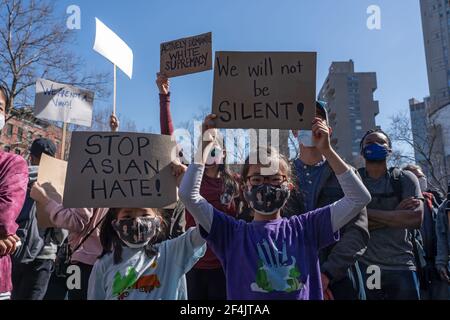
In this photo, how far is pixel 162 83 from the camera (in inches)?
155

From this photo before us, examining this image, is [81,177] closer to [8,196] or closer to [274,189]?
[8,196]

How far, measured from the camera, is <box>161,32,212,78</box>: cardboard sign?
407 cm

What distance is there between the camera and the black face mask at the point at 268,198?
2.51 metres

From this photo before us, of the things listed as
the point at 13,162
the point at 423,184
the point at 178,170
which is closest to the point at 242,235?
the point at 178,170

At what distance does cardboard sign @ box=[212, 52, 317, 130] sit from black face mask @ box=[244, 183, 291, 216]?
1.28 ft

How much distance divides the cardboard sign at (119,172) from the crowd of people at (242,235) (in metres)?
0.12

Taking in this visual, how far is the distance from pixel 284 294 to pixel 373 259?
4.12 feet

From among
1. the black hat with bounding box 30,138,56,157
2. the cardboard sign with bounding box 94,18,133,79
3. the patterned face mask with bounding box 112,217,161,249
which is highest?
the cardboard sign with bounding box 94,18,133,79

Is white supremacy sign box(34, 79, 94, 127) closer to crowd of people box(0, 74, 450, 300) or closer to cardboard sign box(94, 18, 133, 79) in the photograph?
crowd of people box(0, 74, 450, 300)

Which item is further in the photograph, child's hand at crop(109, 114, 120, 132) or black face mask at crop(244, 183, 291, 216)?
child's hand at crop(109, 114, 120, 132)

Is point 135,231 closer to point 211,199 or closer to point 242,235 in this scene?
point 242,235

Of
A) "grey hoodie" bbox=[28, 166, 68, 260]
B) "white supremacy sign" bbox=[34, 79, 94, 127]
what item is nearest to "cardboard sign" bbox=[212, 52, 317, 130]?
"grey hoodie" bbox=[28, 166, 68, 260]

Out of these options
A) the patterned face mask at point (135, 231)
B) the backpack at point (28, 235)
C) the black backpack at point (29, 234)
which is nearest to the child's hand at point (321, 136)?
the patterned face mask at point (135, 231)

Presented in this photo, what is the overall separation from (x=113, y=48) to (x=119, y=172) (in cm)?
164
